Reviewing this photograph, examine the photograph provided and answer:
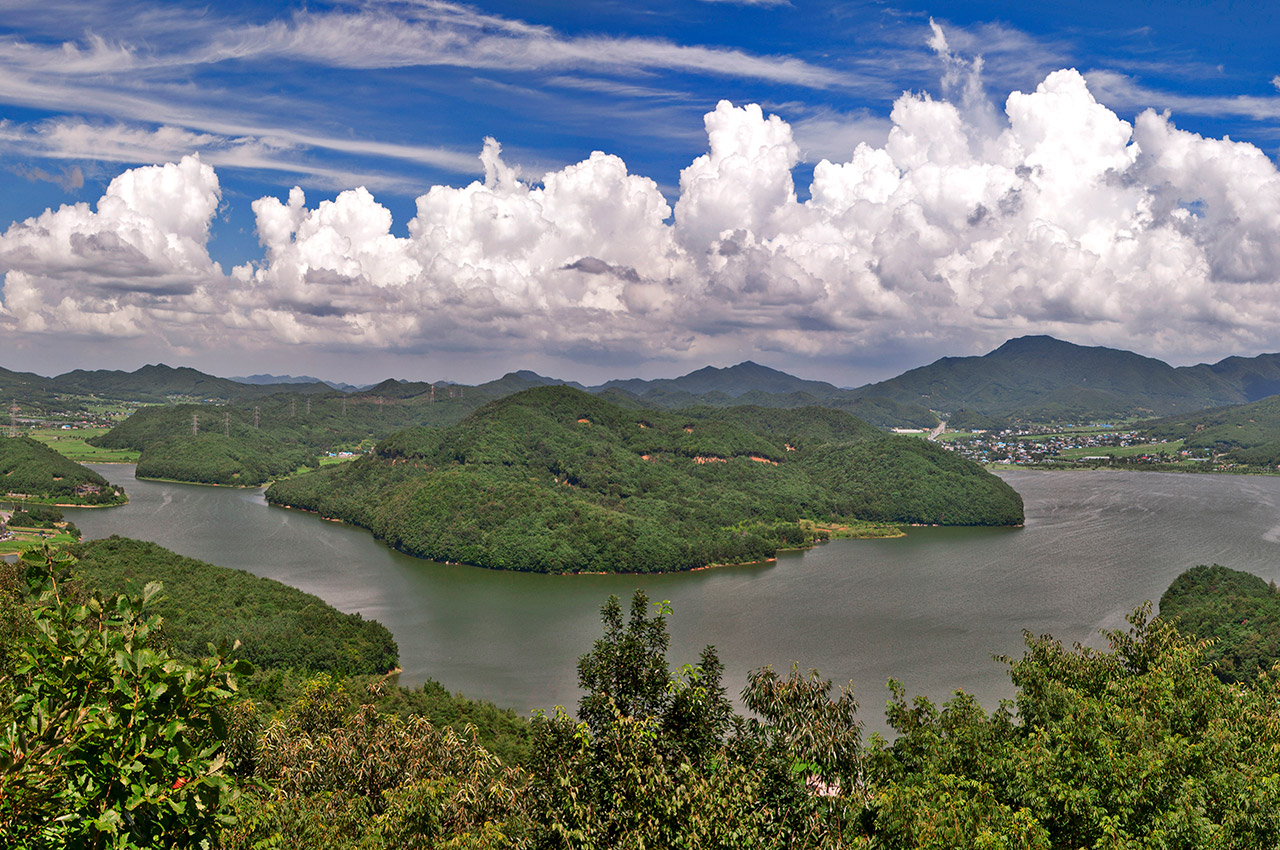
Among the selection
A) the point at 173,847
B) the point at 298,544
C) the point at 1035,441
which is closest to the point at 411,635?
the point at 298,544

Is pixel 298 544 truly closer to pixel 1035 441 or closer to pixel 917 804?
pixel 917 804

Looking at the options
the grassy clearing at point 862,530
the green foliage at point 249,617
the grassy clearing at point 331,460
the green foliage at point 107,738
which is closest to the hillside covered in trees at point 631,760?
the green foliage at point 107,738

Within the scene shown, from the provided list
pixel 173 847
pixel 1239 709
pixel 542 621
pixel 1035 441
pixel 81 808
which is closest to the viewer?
pixel 81 808

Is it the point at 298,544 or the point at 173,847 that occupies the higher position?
the point at 173,847

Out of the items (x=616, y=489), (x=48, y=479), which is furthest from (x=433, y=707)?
(x=48, y=479)

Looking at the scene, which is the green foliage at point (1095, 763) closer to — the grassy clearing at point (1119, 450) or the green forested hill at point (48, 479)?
the green forested hill at point (48, 479)

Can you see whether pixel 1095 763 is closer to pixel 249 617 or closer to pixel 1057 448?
pixel 249 617

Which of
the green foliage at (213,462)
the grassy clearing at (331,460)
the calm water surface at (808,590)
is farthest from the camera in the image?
the grassy clearing at (331,460)
